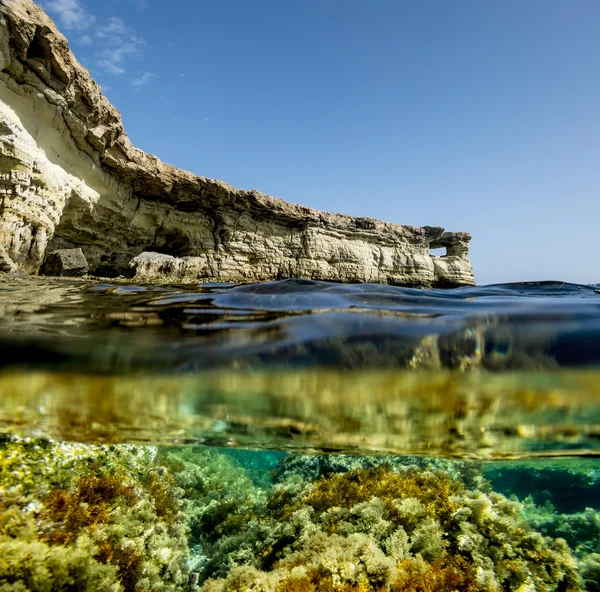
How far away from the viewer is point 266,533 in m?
5.94

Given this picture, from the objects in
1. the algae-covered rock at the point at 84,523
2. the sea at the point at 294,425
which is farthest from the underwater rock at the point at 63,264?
the algae-covered rock at the point at 84,523

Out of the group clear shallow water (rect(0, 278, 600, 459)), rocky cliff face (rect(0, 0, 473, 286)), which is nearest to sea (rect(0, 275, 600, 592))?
clear shallow water (rect(0, 278, 600, 459))

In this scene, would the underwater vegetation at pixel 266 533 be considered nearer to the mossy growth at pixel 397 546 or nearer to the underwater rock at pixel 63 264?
the mossy growth at pixel 397 546

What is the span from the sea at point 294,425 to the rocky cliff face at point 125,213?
822 centimetres

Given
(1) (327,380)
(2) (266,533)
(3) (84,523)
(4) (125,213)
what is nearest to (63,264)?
(4) (125,213)

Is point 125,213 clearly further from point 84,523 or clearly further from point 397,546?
point 397,546

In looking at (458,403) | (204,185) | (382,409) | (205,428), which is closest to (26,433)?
(205,428)

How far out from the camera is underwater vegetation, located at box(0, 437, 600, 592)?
4113 millimetres

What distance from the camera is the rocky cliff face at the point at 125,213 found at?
1073 centimetres

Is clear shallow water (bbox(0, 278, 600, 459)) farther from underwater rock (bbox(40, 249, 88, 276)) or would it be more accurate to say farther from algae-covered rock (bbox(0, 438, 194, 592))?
underwater rock (bbox(40, 249, 88, 276))

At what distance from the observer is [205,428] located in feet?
11.3

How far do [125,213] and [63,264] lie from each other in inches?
195

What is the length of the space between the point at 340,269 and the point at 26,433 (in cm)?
1917

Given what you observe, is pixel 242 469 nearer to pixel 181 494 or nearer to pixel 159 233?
pixel 181 494
